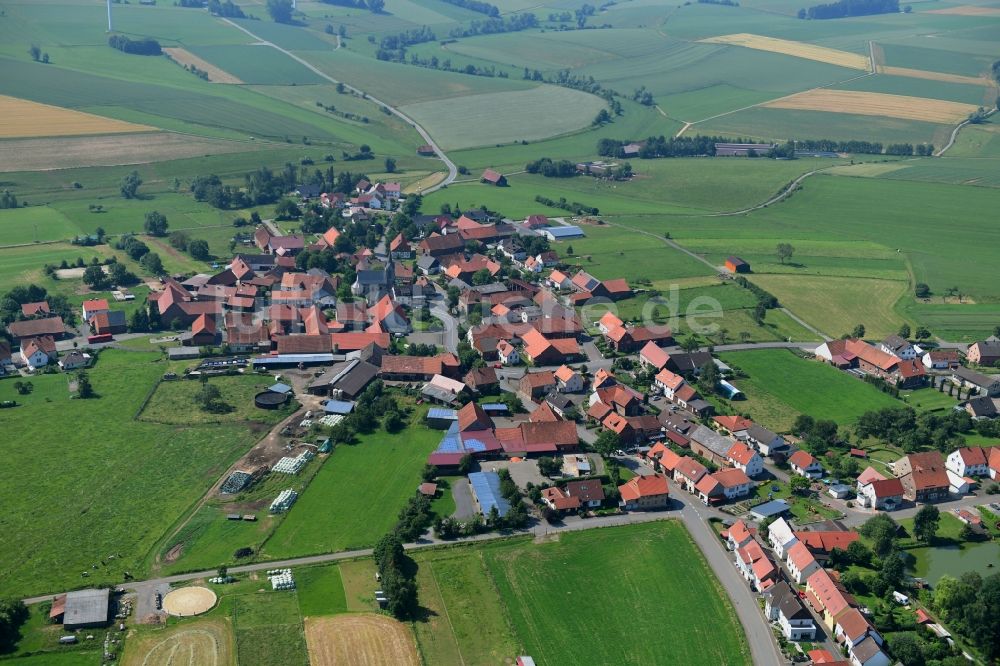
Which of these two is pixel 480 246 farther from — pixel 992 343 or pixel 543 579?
pixel 543 579

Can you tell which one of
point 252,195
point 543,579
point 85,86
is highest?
point 85,86

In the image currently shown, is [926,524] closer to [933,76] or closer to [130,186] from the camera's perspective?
[130,186]

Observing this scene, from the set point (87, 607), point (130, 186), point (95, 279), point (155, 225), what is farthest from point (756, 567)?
point (130, 186)

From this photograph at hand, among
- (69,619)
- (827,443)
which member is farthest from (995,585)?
(69,619)

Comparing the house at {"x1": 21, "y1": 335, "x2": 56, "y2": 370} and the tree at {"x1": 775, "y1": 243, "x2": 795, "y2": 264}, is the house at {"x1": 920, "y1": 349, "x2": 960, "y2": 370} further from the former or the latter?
the house at {"x1": 21, "y1": 335, "x2": 56, "y2": 370}

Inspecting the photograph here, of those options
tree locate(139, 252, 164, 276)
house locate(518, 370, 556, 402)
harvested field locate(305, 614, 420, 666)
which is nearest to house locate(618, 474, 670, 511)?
house locate(518, 370, 556, 402)

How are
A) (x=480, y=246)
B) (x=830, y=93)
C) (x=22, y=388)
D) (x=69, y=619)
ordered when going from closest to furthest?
1. (x=69, y=619)
2. (x=22, y=388)
3. (x=480, y=246)
4. (x=830, y=93)

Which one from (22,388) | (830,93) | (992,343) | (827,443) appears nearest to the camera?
(827,443)

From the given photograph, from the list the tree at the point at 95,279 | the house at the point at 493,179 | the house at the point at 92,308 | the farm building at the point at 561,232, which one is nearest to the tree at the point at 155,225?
the tree at the point at 95,279
